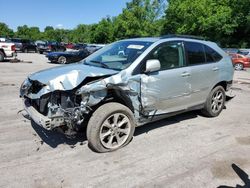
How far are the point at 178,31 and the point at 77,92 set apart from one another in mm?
40073

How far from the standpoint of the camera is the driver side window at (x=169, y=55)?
5.02 m

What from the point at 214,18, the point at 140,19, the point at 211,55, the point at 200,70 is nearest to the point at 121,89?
the point at 200,70

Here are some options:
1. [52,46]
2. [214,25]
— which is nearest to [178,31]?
[214,25]

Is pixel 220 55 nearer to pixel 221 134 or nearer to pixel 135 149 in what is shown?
pixel 221 134

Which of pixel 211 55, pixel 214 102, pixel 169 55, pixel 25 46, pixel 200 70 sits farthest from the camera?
pixel 25 46

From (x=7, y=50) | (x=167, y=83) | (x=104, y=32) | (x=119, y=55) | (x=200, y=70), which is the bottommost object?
(x=7, y=50)

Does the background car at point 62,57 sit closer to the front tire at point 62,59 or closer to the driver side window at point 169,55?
the front tire at point 62,59

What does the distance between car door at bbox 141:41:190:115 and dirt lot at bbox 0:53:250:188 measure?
591 mm

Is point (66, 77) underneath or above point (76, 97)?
above

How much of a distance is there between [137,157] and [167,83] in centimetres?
147

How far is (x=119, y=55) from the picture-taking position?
208 inches

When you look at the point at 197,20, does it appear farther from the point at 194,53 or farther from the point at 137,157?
the point at 137,157

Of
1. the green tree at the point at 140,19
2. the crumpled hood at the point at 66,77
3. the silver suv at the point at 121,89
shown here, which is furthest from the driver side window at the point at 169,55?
the green tree at the point at 140,19

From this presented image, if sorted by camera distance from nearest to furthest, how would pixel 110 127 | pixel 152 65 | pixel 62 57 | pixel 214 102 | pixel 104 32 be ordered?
pixel 110 127
pixel 152 65
pixel 214 102
pixel 62 57
pixel 104 32
